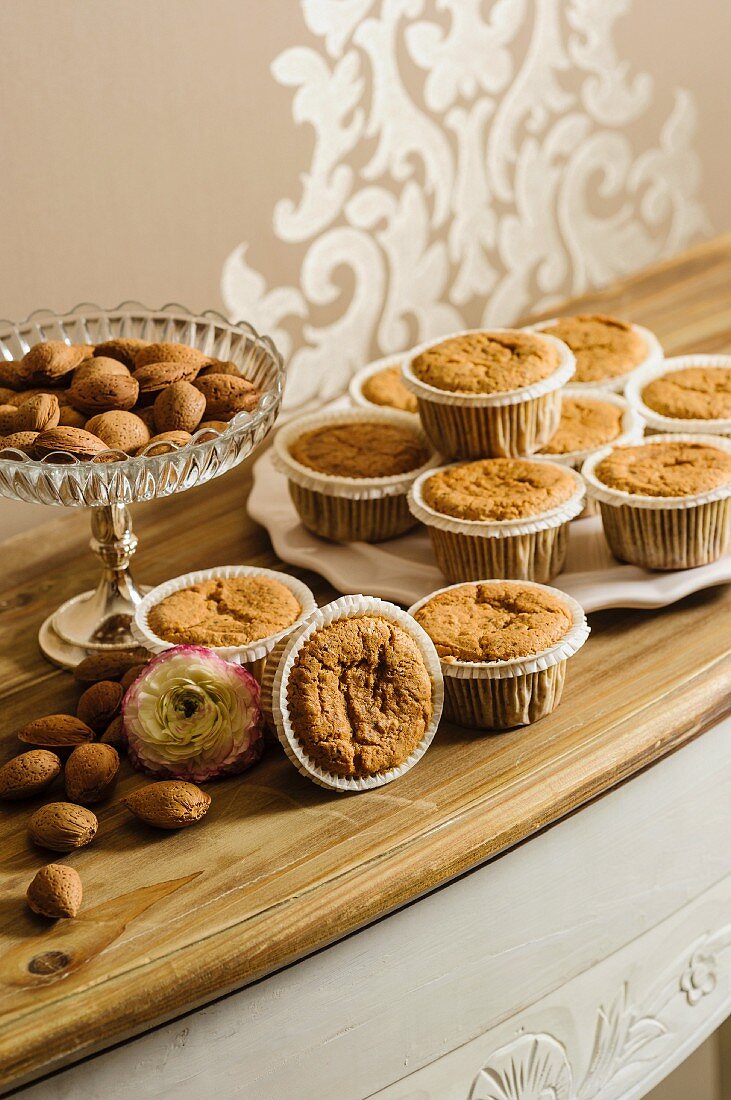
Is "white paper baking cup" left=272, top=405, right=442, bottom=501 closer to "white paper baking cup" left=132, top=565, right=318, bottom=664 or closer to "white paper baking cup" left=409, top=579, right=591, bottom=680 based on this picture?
"white paper baking cup" left=132, top=565, right=318, bottom=664

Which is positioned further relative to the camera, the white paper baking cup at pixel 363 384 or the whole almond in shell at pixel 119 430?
the white paper baking cup at pixel 363 384

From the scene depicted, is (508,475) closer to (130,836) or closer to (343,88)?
(130,836)

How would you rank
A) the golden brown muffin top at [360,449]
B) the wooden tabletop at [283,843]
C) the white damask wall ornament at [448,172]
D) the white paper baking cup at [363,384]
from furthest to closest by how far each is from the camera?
the white damask wall ornament at [448,172]
the white paper baking cup at [363,384]
the golden brown muffin top at [360,449]
the wooden tabletop at [283,843]

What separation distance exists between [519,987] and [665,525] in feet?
1.46

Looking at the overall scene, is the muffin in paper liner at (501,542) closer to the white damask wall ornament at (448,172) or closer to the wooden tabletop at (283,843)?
the wooden tabletop at (283,843)

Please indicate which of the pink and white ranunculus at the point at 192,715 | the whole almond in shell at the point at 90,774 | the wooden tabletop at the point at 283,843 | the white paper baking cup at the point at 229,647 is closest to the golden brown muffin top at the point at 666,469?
the wooden tabletop at the point at 283,843

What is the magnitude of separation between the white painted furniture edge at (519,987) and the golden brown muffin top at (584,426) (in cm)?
34

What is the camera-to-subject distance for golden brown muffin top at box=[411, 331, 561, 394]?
3.92 feet

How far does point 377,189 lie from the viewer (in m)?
1.71

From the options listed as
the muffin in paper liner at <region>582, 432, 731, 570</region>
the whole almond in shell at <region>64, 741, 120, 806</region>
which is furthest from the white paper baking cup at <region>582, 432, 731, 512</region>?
the whole almond in shell at <region>64, 741, 120, 806</region>

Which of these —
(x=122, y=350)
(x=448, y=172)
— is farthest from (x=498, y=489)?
(x=448, y=172)

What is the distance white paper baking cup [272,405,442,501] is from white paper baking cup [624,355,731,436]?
249 mm

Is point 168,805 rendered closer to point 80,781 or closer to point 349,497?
point 80,781

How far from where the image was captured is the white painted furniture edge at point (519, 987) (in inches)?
33.9
